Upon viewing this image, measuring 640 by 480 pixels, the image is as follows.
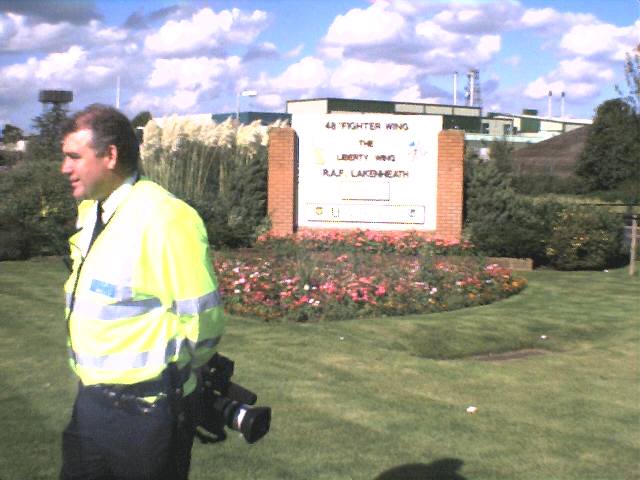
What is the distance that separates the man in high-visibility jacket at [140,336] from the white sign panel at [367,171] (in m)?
14.6

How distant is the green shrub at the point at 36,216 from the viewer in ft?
53.3

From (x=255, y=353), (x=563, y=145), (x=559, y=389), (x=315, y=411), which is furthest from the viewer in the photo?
(x=563, y=145)

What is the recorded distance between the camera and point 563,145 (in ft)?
196

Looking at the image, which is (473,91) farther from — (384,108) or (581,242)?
(581,242)

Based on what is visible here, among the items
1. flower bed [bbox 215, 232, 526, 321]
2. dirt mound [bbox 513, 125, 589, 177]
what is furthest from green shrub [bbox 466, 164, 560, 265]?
dirt mound [bbox 513, 125, 589, 177]

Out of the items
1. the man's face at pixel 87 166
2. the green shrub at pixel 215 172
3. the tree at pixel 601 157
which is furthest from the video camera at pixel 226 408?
the tree at pixel 601 157

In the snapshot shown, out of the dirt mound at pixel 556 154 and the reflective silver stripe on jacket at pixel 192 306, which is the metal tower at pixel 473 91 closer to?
the dirt mound at pixel 556 154

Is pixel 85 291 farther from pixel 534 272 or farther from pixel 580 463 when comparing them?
pixel 534 272

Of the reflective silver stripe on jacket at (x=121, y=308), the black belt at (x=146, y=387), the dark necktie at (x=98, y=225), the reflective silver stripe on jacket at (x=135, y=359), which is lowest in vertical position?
the black belt at (x=146, y=387)

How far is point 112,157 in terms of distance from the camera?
308 cm

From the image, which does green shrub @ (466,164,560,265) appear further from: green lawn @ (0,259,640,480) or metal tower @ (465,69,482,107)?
metal tower @ (465,69,482,107)

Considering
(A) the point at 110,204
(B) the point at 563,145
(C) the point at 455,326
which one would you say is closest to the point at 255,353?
(C) the point at 455,326

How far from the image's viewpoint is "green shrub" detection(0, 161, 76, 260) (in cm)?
1623

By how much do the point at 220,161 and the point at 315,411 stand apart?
13.9m
